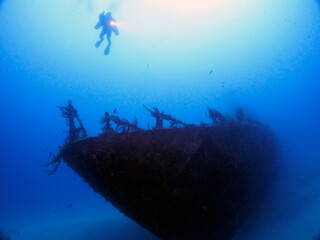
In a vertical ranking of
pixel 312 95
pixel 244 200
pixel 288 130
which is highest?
pixel 312 95

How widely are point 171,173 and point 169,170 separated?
0.24 feet

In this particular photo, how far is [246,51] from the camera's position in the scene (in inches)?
2881

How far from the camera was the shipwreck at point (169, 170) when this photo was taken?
3.84 metres

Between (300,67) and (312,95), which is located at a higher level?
(300,67)

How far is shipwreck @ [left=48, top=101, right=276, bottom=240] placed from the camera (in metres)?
3.84

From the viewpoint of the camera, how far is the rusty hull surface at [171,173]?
383 cm

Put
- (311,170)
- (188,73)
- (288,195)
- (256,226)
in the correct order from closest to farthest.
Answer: (256,226), (288,195), (311,170), (188,73)

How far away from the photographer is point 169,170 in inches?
154

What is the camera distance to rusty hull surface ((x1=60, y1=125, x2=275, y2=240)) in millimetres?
3834

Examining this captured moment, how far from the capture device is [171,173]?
3.92 metres

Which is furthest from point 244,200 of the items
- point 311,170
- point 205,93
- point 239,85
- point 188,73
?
point 205,93

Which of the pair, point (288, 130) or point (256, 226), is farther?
point (288, 130)

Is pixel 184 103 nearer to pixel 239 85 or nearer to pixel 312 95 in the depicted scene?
pixel 239 85

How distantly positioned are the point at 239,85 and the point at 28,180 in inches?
3255
